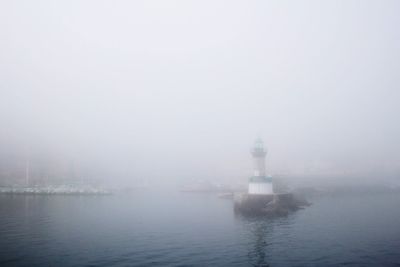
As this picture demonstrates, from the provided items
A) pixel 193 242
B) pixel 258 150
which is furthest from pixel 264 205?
pixel 193 242

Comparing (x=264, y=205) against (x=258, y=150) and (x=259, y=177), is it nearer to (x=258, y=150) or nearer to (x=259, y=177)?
(x=259, y=177)

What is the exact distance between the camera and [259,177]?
72.4 meters

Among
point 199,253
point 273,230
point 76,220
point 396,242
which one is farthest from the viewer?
point 76,220

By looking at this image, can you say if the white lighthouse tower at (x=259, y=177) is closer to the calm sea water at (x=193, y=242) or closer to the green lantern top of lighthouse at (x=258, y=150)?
the green lantern top of lighthouse at (x=258, y=150)

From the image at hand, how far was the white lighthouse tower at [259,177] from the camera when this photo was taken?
235 feet

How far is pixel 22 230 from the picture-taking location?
41.6 m

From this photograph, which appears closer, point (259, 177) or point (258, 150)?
point (259, 177)

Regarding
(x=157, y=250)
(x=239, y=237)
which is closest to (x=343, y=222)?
(x=239, y=237)

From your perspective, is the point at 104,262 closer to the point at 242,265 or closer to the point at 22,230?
the point at 242,265

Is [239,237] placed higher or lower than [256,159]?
lower

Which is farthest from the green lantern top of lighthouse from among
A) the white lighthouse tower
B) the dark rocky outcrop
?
the dark rocky outcrop

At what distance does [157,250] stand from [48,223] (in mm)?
25518

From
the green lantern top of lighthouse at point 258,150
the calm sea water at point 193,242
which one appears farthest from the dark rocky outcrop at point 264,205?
the calm sea water at point 193,242

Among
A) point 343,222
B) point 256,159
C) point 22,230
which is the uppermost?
point 256,159
